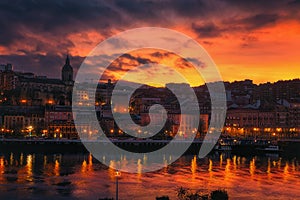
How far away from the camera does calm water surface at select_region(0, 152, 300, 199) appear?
68.1 feet

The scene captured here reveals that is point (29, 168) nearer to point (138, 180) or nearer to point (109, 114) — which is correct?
point (138, 180)

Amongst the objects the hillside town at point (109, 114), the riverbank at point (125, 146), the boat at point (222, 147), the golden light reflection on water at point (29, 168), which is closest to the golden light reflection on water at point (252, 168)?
the riverbank at point (125, 146)

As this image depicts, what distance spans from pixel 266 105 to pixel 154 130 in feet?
50.8

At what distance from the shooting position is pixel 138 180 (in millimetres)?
24625

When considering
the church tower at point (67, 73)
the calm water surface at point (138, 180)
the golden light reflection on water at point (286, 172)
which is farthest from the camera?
the church tower at point (67, 73)

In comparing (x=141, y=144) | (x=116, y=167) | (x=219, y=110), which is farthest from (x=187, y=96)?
(x=116, y=167)

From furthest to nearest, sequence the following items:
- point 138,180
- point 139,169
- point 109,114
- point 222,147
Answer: point 109,114 < point 222,147 < point 139,169 < point 138,180

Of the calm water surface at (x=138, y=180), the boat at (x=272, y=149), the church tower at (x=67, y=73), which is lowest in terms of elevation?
the calm water surface at (x=138, y=180)

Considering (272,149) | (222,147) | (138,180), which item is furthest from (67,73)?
(138,180)

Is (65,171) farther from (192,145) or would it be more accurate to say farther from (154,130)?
(154,130)

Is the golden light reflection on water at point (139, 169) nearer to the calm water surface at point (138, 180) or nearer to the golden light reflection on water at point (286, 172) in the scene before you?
the calm water surface at point (138, 180)

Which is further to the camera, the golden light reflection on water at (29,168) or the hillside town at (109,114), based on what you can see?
the hillside town at (109,114)

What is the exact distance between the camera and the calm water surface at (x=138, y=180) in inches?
818

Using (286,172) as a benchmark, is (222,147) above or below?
above
